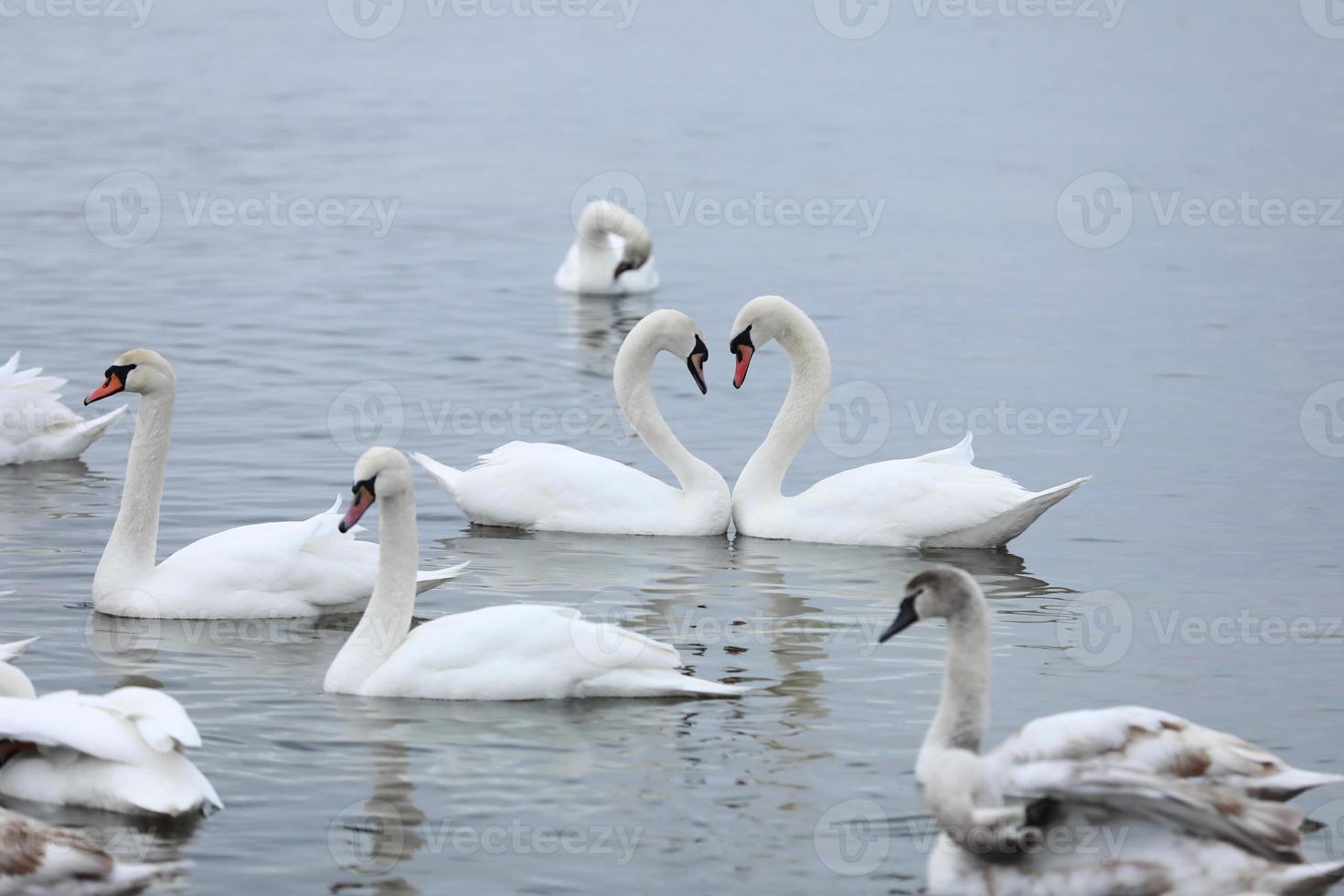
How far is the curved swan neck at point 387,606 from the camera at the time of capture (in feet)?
28.1

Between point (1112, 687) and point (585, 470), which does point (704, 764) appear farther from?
point (585, 470)

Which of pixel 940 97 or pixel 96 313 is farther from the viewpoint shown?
pixel 940 97

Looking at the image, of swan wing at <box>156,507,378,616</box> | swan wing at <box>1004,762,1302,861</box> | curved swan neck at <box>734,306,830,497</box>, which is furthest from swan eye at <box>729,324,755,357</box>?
swan wing at <box>1004,762,1302,861</box>

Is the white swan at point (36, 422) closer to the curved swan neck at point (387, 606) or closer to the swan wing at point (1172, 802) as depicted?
the curved swan neck at point (387, 606)

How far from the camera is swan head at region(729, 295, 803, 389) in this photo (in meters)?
12.0

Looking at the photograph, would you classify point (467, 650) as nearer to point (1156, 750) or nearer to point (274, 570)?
point (274, 570)

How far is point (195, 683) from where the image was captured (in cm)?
873

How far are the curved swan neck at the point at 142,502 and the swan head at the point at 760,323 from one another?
11.1 feet

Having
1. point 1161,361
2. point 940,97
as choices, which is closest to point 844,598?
point 1161,361

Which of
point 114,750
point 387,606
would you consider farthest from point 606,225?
point 114,750

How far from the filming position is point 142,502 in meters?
9.75

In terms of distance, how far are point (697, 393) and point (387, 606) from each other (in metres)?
7.54

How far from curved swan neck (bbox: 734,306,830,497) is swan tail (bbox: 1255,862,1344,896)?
5849 mm

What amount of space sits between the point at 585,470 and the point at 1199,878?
5910mm
